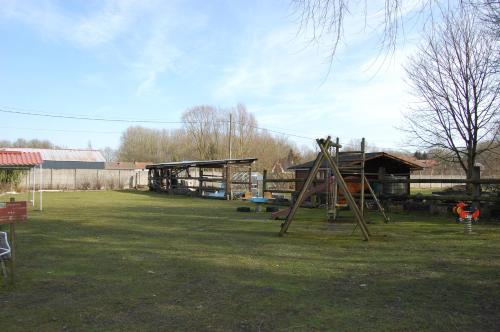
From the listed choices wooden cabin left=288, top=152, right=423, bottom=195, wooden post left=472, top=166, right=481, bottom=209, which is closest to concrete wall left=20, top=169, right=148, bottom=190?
wooden cabin left=288, top=152, right=423, bottom=195

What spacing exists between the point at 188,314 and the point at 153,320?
1.24 feet

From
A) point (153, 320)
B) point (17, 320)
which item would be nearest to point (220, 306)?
point (153, 320)

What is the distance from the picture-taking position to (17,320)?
4324mm

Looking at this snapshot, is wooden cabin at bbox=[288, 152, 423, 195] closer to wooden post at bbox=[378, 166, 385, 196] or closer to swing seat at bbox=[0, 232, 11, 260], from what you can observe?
wooden post at bbox=[378, 166, 385, 196]

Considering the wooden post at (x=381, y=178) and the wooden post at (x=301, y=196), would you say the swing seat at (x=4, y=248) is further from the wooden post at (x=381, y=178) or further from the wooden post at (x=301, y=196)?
the wooden post at (x=381, y=178)

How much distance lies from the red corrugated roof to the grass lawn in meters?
6.68

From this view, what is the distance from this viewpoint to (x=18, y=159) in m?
16.7

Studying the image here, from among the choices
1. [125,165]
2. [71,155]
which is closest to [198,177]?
[71,155]

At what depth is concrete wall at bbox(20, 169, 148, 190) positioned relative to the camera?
3697 centimetres

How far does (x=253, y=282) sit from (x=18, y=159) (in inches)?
558

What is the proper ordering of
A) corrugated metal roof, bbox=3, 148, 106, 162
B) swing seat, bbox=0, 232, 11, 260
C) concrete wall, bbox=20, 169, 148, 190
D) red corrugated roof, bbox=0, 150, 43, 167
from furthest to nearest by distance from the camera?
1. corrugated metal roof, bbox=3, 148, 106, 162
2. concrete wall, bbox=20, 169, 148, 190
3. red corrugated roof, bbox=0, 150, 43, 167
4. swing seat, bbox=0, 232, 11, 260

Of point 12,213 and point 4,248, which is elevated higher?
point 12,213

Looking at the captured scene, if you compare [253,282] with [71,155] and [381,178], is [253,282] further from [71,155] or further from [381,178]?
[71,155]

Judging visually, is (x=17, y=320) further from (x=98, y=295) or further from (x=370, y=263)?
(x=370, y=263)
